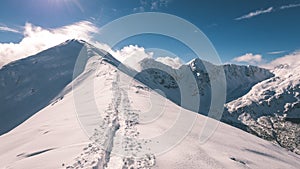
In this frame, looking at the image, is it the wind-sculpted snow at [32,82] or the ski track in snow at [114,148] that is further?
the wind-sculpted snow at [32,82]

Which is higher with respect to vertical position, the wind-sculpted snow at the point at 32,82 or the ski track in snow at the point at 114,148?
the wind-sculpted snow at the point at 32,82

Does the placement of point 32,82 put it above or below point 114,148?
above

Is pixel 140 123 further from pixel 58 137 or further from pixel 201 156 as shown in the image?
pixel 201 156

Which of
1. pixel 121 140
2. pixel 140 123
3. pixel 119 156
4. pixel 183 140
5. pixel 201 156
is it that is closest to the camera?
pixel 119 156

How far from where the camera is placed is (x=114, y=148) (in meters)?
19.2

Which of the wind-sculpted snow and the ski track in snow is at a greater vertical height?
the wind-sculpted snow

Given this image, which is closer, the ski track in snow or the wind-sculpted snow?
the ski track in snow

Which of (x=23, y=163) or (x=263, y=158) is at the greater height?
(x=23, y=163)

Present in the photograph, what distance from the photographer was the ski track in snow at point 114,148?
52.9 feet

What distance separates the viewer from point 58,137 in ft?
81.3

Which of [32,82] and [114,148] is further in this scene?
[32,82]

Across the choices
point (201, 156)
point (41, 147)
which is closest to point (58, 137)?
point (41, 147)

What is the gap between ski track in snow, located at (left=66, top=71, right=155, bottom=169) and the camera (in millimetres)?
16125

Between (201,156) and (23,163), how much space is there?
43.1 ft
